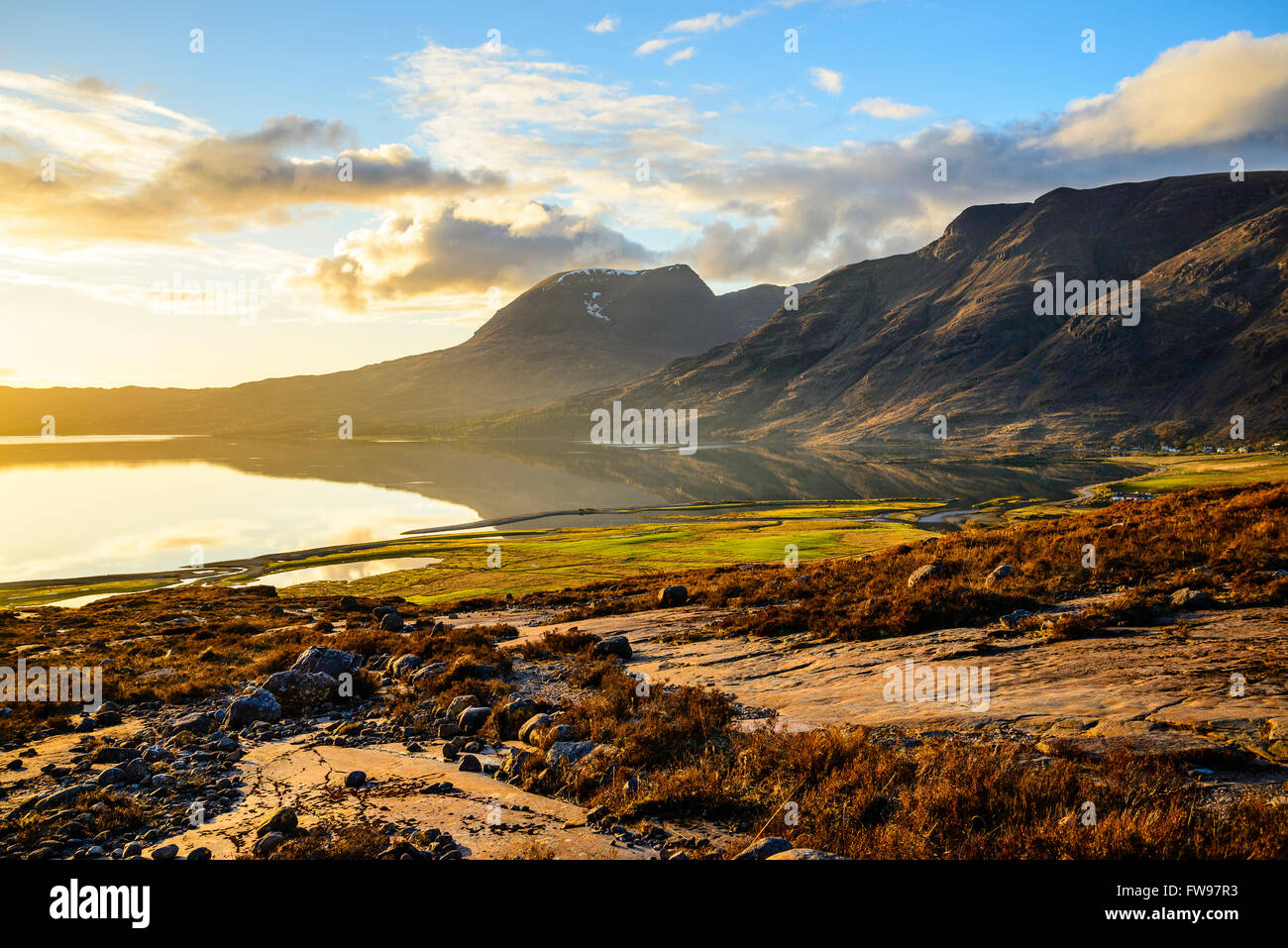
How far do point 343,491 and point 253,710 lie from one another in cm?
9830

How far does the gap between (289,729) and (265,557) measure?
4826cm

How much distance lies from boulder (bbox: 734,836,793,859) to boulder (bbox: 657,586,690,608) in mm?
17718

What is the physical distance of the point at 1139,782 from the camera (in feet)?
24.4

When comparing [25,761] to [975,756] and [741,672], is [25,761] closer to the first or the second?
[741,672]

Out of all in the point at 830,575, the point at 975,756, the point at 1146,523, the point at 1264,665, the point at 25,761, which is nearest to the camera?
the point at 975,756

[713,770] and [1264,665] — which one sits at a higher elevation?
[1264,665]

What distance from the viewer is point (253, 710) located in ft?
46.4

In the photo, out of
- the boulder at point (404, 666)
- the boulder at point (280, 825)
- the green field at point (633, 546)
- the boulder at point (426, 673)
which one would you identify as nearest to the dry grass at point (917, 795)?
the boulder at point (280, 825)

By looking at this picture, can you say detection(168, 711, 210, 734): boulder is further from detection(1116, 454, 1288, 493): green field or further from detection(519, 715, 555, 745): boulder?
detection(1116, 454, 1288, 493): green field

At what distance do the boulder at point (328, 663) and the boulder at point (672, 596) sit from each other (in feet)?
36.2

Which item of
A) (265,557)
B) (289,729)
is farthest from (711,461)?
(289,729)

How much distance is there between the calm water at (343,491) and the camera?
206 feet

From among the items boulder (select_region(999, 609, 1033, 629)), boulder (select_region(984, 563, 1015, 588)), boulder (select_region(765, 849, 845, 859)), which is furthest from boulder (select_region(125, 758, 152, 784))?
boulder (select_region(984, 563, 1015, 588))
